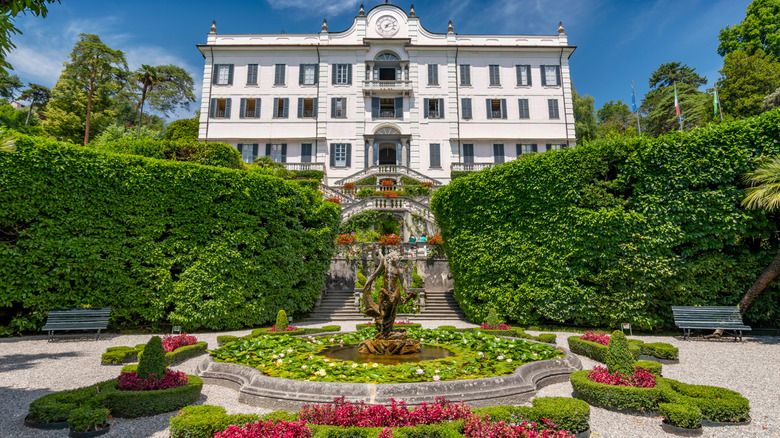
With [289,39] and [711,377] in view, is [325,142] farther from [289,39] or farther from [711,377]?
[711,377]

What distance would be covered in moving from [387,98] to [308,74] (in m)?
7.64

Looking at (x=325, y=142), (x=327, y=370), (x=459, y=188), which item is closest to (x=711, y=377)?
(x=327, y=370)

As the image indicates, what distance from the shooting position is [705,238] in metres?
12.4

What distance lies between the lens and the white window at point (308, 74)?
34.7 metres

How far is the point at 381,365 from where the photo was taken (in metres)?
7.09

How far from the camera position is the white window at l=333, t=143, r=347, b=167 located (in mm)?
33188

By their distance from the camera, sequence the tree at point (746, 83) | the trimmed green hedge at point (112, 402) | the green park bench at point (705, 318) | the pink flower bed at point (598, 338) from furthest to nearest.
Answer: the tree at point (746, 83) → the green park bench at point (705, 318) → the pink flower bed at point (598, 338) → the trimmed green hedge at point (112, 402)

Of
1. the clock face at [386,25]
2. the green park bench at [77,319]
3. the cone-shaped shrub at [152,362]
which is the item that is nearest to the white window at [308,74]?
the clock face at [386,25]

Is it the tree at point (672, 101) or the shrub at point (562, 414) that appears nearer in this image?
the shrub at point (562, 414)

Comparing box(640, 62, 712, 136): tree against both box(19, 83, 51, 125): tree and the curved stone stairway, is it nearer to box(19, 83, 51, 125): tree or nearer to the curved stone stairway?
the curved stone stairway

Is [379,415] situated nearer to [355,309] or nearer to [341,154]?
[355,309]

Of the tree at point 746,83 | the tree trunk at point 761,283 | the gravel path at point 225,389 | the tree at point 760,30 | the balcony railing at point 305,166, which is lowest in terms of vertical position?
the gravel path at point 225,389

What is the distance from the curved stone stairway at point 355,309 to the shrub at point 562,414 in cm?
1158

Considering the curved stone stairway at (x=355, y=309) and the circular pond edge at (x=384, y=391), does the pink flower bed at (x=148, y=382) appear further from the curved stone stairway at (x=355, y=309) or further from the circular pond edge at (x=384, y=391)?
the curved stone stairway at (x=355, y=309)
